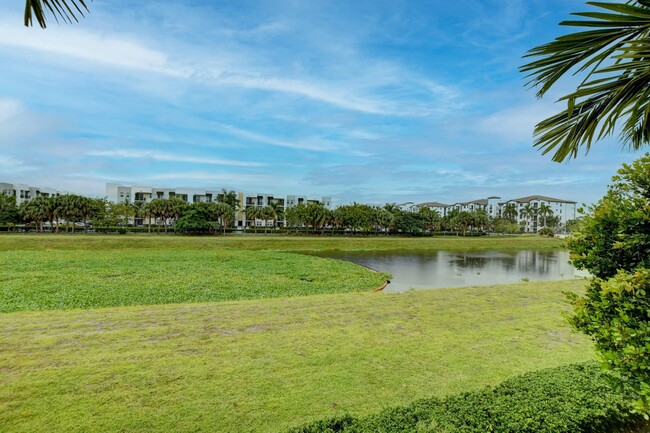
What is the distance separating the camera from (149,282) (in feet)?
43.2

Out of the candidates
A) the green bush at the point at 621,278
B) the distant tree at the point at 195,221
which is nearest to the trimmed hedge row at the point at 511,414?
the green bush at the point at 621,278

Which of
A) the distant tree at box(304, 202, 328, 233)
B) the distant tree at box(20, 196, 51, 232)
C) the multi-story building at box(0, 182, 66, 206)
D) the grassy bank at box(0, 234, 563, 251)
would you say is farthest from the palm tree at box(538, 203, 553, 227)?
the multi-story building at box(0, 182, 66, 206)

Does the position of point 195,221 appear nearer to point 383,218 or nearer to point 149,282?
point 383,218

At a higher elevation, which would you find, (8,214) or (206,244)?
(8,214)

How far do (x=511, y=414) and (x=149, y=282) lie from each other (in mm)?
13467

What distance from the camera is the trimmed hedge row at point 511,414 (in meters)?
2.81

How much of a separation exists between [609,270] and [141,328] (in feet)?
25.2

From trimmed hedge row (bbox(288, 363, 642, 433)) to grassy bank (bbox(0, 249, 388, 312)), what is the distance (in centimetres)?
901

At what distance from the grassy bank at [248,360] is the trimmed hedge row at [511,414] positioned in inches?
37.4

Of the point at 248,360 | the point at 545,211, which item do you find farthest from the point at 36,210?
the point at 545,211

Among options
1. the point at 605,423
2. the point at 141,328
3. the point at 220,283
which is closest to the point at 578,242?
the point at 605,423

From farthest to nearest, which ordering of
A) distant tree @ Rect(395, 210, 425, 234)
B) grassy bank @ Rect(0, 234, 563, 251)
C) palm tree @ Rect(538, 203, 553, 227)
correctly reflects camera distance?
1. palm tree @ Rect(538, 203, 553, 227)
2. distant tree @ Rect(395, 210, 425, 234)
3. grassy bank @ Rect(0, 234, 563, 251)

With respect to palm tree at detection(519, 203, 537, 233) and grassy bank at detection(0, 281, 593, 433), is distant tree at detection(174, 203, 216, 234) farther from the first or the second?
palm tree at detection(519, 203, 537, 233)

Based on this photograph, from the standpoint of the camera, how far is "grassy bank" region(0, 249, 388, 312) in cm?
1041
